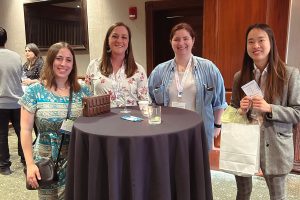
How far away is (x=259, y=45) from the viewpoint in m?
1.53

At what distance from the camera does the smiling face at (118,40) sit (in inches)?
82.4

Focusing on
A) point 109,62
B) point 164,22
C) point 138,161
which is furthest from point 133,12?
point 138,161

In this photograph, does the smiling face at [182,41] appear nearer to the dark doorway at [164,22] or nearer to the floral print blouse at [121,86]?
the floral print blouse at [121,86]

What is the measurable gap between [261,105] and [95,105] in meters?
0.93

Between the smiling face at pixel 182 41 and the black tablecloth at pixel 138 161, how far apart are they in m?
0.74

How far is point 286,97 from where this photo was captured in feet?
5.07

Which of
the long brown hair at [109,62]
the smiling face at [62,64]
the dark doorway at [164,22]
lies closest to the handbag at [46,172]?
the smiling face at [62,64]

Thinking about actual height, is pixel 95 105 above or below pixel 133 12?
below

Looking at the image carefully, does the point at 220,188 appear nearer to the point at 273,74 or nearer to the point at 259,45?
the point at 273,74

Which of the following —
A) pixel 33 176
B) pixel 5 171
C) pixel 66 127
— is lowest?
pixel 5 171

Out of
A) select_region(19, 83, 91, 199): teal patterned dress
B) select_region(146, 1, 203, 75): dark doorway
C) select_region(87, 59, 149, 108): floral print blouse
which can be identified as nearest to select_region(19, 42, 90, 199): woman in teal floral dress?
select_region(19, 83, 91, 199): teal patterned dress

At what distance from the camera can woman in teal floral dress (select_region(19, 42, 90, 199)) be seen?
1.63 meters

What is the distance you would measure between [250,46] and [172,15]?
9.00ft

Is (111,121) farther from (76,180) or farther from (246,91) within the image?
(246,91)
